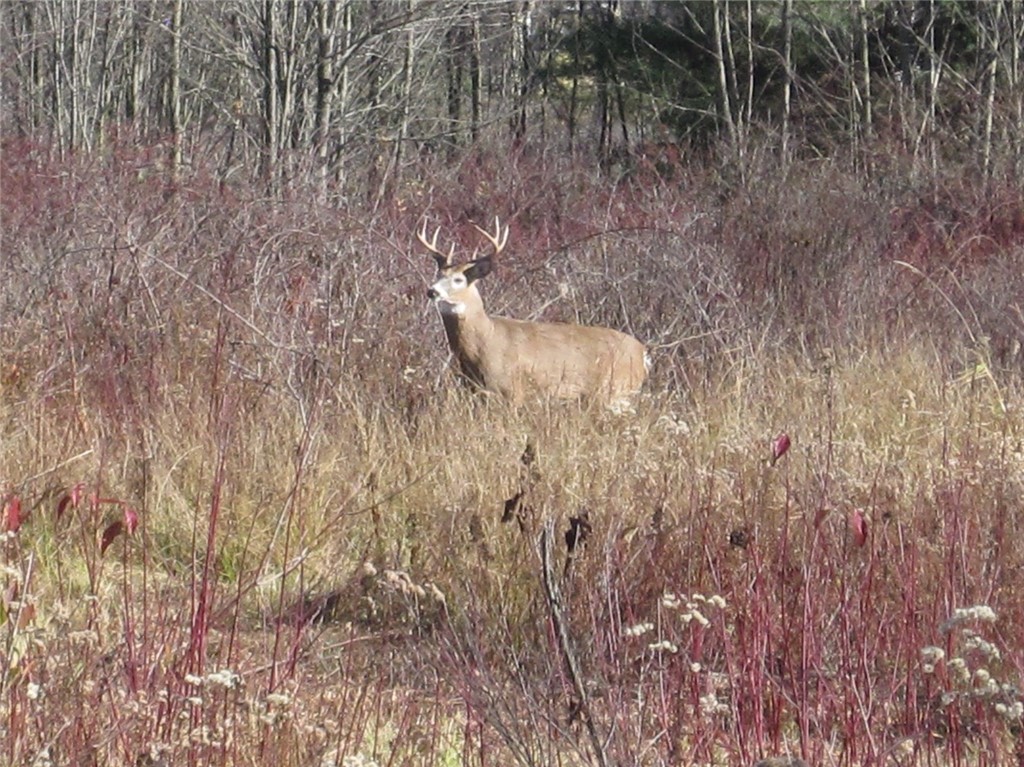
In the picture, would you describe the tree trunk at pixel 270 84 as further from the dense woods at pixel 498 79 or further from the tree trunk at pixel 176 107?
the tree trunk at pixel 176 107

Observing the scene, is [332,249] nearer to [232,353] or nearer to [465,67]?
[232,353]

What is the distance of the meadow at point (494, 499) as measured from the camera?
9.21 ft

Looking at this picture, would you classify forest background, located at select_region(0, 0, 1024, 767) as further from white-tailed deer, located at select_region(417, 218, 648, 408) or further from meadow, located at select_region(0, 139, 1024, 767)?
white-tailed deer, located at select_region(417, 218, 648, 408)

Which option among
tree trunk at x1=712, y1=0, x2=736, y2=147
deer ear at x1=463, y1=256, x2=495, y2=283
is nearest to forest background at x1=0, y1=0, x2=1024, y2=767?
deer ear at x1=463, y1=256, x2=495, y2=283

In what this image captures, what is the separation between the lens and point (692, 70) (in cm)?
2248

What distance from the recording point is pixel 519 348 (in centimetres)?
850

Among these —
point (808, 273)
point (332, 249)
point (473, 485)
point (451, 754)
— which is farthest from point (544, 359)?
point (451, 754)

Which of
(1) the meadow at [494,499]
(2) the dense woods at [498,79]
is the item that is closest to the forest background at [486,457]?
(1) the meadow at [494,499]

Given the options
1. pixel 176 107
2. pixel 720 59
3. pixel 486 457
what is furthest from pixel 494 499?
pixel 720 59

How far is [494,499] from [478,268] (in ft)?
13.0

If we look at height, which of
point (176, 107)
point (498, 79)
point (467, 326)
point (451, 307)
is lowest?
point (498, 79)

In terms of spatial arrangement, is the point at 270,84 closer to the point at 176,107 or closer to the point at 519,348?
the point at 519,348

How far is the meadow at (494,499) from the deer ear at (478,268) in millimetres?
262

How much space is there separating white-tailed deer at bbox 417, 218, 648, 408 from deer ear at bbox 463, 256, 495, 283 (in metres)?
0.02
